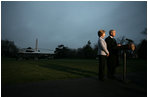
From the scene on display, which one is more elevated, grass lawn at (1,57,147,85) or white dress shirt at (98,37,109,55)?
white dress shirt at (98,37,109,55)

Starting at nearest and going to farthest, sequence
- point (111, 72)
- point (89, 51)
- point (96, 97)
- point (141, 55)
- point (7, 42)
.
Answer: point (96, 97), point (111, 72), point (141, 55), point (89, 51), point (7, 42)

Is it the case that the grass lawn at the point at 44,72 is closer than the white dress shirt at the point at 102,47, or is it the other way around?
the white dress shirt at the point at 102,47

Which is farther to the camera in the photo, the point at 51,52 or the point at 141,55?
the point at 51,52

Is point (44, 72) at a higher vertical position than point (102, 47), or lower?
lower

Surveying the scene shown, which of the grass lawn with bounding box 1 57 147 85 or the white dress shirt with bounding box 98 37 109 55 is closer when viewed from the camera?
the white dress shirt with bounding box 98 37 109 55

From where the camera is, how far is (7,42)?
60.4 meters

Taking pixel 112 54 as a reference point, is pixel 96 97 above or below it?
below

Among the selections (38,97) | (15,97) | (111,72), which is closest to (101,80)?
(111,72)

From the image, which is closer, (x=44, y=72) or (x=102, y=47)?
(x=102, y=47)

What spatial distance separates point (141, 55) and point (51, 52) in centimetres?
2272

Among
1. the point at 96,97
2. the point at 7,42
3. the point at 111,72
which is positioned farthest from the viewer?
the point at 7,42

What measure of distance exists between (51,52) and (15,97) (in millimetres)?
29938

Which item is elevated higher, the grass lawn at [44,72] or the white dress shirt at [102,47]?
the white dress shirt at [102,47]

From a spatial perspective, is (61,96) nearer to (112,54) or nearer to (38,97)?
(38,97)
